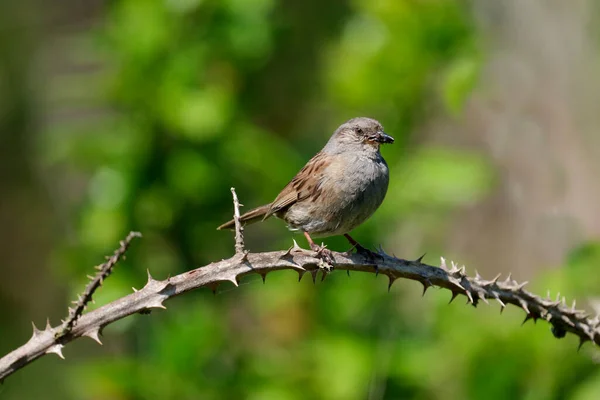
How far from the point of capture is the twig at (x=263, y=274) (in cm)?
250

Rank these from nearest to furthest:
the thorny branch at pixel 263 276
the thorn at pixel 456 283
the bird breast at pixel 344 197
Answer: the thorny branch at pixel 263 276, the thorn at pixel 456 283, the bird breast at pixel 344 197

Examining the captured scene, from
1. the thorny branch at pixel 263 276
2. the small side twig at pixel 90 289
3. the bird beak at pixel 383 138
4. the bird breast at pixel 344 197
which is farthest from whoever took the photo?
the bird beak at pixel 383 138

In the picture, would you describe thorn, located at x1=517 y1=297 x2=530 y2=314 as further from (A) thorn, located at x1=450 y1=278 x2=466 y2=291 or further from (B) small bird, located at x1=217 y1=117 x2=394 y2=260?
(B) small bird, located at x1=217 y1=117 x2=394 y2=260

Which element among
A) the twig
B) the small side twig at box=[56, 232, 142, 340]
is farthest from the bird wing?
the small side twig at box=[56, 232, 142, 340]

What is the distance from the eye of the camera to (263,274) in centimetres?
286

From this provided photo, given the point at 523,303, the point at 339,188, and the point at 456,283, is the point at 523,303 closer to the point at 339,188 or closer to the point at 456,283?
the point at 456,283

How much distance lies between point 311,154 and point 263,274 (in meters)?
4.44

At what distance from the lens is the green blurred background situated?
606 centimetres

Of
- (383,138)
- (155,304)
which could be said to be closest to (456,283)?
(155,304)

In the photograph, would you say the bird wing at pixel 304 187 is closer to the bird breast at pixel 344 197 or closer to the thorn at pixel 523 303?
the bird breast at pixel 344 197

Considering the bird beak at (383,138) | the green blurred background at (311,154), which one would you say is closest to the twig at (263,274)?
the bird beak at (383,138)

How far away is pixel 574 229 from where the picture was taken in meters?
6.39

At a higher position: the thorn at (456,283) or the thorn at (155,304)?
the thorn at (456,283)

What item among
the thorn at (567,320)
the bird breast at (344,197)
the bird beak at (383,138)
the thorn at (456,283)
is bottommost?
the thorn at (567,320)
